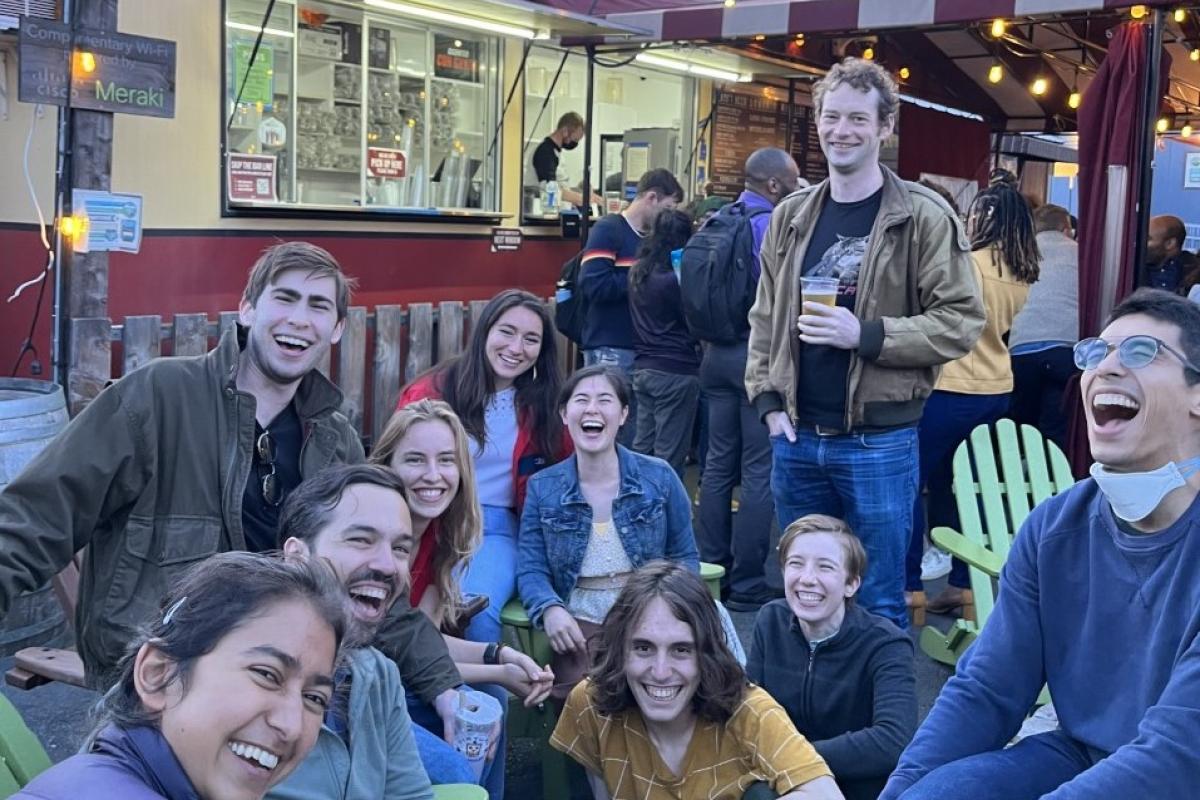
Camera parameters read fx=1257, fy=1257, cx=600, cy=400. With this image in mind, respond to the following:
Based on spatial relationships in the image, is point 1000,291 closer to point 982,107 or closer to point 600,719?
point 600,719

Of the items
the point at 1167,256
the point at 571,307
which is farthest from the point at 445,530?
the point at 1167,256

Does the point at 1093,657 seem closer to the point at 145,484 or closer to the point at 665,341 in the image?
the point at 145,484

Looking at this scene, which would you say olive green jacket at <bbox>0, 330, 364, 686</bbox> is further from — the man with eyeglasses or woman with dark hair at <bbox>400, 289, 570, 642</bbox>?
the man with eyeglasses

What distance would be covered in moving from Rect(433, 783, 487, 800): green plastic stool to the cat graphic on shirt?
2.06 metres

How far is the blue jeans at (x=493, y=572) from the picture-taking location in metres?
3.85

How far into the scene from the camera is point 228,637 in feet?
5.75

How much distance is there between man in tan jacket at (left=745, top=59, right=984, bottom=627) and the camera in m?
3.83

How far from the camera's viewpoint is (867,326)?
380 cm

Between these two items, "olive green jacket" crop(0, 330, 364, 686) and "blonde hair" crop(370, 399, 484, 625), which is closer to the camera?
"olive green jacket" crop(0, 330, 364, 686)

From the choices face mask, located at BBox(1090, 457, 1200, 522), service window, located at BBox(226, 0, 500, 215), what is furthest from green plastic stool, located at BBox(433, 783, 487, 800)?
service window, located at BBox(226, 0, 500, 215)

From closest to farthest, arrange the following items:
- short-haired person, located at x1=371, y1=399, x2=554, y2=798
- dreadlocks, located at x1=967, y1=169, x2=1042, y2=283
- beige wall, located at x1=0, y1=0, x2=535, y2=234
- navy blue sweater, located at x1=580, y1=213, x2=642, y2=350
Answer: short-haired person, located at x1=371, y1=399, x2=554, y2=798, dreadlocks, located at x1=967, y1=169, x2=1042, y2=283, navy blue sweater, located at x1=580, y1=213, x2=642, y2=350, beige wall, located at x1=0, y1=0, x2=535, y2=234

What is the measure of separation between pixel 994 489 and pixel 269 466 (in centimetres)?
316

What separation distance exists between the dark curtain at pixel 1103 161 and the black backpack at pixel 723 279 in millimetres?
1664

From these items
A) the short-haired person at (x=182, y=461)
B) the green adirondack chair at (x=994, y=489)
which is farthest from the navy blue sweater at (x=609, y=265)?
the short-haired person at (x=182, y=461)
